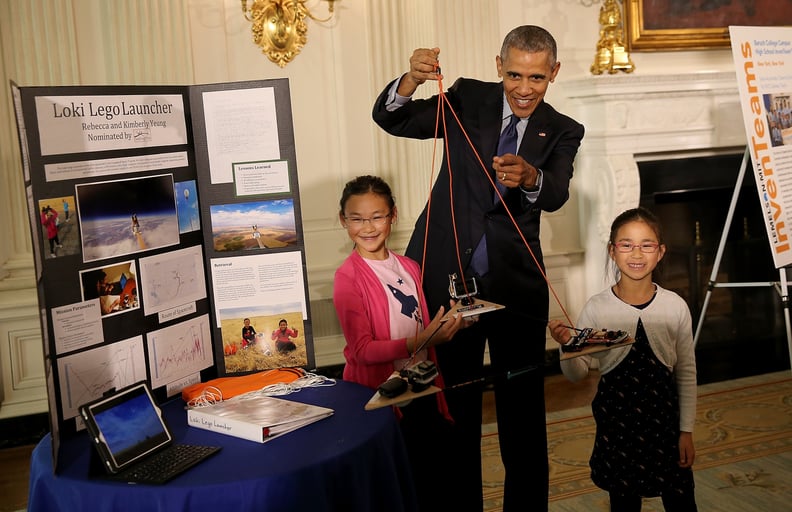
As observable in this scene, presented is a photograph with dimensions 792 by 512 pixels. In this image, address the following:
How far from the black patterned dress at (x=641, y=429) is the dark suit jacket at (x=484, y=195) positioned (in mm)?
343

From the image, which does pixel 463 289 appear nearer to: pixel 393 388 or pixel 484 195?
pixel 484 195

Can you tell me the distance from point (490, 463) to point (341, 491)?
180cm

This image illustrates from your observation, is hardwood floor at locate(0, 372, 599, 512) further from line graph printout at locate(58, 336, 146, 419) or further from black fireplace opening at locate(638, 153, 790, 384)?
line graph printout at locate(58, 336, 146, 419)

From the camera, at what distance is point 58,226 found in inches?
74.5

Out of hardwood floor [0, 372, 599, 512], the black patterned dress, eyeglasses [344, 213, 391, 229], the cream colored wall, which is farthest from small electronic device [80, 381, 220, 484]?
the cream colored wall

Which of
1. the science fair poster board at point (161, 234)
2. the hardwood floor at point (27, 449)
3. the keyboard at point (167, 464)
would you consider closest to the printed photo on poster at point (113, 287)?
the science fair poster board at point (161, 234)

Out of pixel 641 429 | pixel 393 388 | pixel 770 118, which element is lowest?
pixel 641 429

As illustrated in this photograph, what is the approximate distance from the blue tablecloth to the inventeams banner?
8.33 ft

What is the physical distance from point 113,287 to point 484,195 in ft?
3.54

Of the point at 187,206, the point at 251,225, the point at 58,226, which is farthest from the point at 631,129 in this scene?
the point at 58,226

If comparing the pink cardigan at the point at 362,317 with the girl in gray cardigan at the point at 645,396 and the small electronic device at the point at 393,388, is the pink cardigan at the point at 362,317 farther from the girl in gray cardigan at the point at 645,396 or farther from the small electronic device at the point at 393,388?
the girl in gray cardigan at the point at 645,396

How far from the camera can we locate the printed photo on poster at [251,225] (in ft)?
7.41

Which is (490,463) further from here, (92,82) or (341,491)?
(92,82)

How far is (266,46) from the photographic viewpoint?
4074mm
